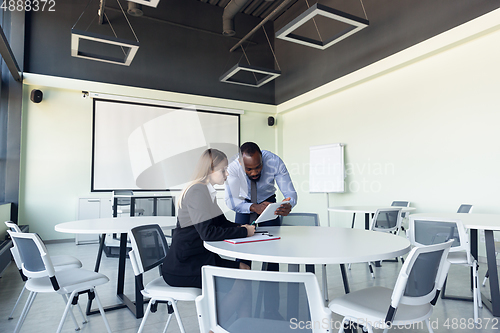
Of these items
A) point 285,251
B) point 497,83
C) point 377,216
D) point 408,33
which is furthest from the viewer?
point 408,33

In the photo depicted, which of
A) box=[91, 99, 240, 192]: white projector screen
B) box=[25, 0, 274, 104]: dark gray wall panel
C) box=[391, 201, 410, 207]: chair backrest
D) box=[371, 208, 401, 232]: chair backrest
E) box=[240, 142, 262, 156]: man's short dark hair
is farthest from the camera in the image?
box=[91, 99, 240, 192]: white projector screen

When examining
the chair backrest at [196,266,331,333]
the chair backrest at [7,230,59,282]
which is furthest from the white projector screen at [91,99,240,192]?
the chair backrest at [196,266,331,333]

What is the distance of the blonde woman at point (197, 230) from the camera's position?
1909mm

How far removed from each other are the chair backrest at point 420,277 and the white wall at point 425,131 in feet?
12.3

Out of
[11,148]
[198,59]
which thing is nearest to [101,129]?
[11,148]

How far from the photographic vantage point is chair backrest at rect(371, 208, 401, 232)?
3973 millimetres

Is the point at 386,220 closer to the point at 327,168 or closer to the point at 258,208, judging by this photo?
the point at 258,208

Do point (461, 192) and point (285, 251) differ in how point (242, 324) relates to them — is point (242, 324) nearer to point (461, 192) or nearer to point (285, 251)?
point (285, 251)

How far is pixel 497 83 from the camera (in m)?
4.50

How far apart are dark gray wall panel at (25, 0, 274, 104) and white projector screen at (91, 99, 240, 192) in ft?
2.02

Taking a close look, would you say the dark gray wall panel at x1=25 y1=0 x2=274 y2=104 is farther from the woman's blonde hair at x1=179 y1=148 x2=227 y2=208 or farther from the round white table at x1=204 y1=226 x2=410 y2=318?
the round white table at x1=204 y1=226 x2=410 y2=318

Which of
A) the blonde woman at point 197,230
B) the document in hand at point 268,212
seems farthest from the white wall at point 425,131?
the blonde woman at point 197,230

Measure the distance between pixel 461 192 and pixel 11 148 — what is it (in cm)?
788

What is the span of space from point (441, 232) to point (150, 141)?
6618 millimetres
